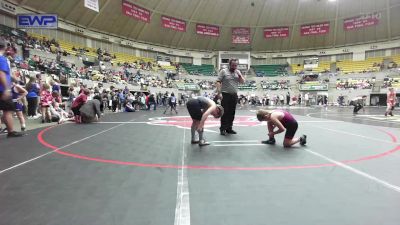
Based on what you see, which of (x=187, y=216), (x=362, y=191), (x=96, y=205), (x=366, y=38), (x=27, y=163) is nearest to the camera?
(x=187, y=216)

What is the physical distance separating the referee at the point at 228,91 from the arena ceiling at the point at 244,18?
26.3 meters

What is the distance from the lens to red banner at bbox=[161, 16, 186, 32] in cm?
3103

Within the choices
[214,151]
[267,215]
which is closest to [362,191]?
[267,215]

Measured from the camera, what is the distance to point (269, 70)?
42.8 meters

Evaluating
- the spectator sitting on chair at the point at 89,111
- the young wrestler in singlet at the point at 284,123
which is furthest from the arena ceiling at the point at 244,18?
the young wrestler in singlet at the point at 284,123

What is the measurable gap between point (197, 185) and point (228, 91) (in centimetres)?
386

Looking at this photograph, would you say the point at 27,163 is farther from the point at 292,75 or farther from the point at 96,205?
the point at 292,75

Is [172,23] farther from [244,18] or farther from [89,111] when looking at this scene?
[89,111]

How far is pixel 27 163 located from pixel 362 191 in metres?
3.47

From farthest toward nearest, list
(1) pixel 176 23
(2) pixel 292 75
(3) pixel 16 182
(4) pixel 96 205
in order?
(2) pixel 292 75, (1) pixel 176 23, (3) pixel 16 182, (4) pixel 96 205

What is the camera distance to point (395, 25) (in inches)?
1350

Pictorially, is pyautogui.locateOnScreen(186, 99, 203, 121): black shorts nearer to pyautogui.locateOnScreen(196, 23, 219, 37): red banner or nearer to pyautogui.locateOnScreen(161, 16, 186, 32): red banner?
pyautogui.locateOnScreen(161, 16, 186, 32): red banner

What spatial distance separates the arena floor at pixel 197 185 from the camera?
179 centimetres

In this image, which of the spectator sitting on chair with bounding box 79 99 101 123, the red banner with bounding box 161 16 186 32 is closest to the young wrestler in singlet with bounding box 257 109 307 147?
the spectator sitting on chair with bounding box 79 99 101 123
